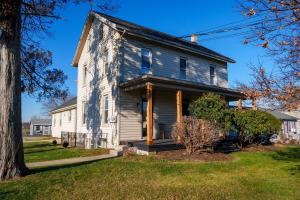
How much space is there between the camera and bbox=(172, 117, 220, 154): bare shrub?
1090 centimetres

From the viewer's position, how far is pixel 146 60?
51.1ft

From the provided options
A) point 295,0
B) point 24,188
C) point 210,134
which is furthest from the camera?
point 210,134

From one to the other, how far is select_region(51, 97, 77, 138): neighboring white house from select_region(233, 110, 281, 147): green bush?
15.5 metres

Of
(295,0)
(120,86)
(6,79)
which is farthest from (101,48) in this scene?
(295,0)

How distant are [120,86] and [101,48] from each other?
4.07m

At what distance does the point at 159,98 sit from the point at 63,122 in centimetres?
1684

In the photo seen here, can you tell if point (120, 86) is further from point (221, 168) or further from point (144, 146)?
point (221, 168)

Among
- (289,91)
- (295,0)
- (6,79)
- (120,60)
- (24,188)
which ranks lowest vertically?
(24,188)

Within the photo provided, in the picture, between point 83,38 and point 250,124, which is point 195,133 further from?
point 83,38

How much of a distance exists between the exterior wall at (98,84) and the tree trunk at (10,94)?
6.38m

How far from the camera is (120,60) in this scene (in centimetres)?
1420

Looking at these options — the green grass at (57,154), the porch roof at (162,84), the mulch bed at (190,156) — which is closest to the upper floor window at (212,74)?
the porch roof at (162,84)

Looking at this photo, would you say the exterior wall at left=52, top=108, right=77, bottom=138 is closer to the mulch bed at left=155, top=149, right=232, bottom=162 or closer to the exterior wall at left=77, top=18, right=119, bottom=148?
the exterior wall at left=77, top=18, right=119, bottom=148

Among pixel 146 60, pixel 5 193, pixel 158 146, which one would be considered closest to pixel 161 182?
pixel 5 193
